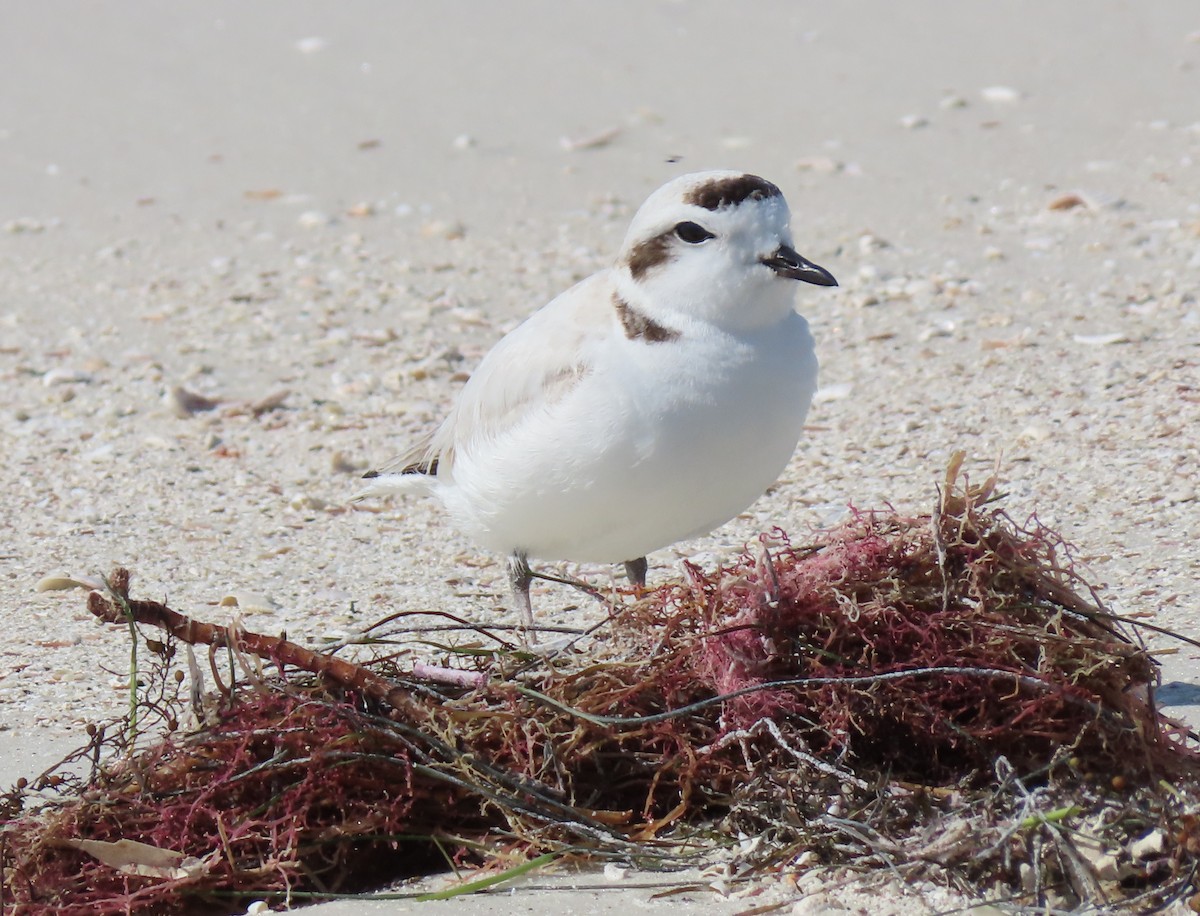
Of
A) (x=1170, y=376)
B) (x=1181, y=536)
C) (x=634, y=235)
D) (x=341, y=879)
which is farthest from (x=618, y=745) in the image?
(x=1170, y=376)

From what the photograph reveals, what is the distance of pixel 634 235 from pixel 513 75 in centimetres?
657

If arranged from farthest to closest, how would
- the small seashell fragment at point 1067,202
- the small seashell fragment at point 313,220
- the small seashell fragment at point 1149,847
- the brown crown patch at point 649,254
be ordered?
the small seashell fragment at point 313,220 → the small seashell fragment at point 1067,202 → the brown crown patch at point 649,254 → the small seashell fragment at point 1149,847

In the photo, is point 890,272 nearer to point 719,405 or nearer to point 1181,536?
point 1181,536

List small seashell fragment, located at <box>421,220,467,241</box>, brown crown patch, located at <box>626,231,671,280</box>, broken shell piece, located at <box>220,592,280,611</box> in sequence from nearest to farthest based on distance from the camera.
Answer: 1. brown crown patch, located at <box>626,231,671,280</box>
2. broken shell piece, located at <box>220,592,280,611</box>
3. small seashell fragment, located at <box>421,220,467,241</box>

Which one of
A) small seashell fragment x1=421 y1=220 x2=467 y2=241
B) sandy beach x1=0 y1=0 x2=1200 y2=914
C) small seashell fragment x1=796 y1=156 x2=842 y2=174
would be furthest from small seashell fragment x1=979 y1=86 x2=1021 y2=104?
small seashell fragment x1=421 y1=220 x2=467 y2=241

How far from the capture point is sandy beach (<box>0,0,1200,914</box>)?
469 centimetres

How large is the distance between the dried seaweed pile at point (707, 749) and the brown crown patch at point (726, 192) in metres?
0.75

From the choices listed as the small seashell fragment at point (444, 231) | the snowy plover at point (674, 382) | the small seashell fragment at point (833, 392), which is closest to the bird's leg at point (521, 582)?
the snowy plover at point (674, 382)

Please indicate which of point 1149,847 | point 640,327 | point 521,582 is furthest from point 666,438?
point 1149,847

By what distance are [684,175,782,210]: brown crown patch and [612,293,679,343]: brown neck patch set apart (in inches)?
10.8

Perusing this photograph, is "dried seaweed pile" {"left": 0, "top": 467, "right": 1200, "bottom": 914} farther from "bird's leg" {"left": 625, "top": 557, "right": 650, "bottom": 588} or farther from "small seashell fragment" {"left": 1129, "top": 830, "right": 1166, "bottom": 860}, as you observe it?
"bird's leg" {"left": 625, "top": 557, "right": 650, "bottom": 588}

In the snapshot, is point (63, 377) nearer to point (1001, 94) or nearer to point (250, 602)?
point (250, 602)

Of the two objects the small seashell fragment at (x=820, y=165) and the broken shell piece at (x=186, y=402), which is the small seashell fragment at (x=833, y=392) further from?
the small seashell fragment at (x=820, y=165)

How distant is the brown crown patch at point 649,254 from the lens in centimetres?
342
